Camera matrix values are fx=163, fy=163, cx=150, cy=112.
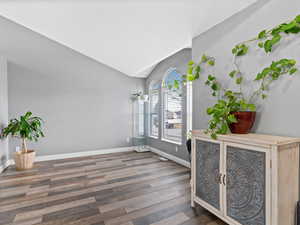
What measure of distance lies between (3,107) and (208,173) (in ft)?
12.8

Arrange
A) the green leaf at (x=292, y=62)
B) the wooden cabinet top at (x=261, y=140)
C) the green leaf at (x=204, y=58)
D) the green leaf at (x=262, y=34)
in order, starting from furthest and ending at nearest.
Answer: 1. the green leaf at (x=204, y=58)
2. the green leaf at (x=262, y=34)
3. the green leaf at (x=292, y=62)
4. the wooden cabinet top at (x=261, y=140)

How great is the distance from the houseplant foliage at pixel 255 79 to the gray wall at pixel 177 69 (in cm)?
153

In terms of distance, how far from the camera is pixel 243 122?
1.51 meters

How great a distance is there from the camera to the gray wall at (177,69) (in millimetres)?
3387

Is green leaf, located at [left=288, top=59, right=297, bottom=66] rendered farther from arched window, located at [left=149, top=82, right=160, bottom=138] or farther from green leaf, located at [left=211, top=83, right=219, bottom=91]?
arched window, located at [left=149, top=82, right=160, bottom=138]

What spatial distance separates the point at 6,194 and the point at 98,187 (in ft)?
4.03

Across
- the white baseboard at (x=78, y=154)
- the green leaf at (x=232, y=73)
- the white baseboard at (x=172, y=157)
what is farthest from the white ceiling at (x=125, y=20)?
the white baseboard at (x=78, y=154)

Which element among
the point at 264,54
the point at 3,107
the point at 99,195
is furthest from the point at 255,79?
the point at 3,107

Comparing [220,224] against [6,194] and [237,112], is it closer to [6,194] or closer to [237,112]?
[237,112]

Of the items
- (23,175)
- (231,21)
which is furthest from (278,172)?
(23,175)

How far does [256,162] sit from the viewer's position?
126 cm

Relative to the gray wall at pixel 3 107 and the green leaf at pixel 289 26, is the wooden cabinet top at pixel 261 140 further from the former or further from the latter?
the gray wall at pixel 3 107

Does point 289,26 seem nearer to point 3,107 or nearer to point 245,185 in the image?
point 245,185

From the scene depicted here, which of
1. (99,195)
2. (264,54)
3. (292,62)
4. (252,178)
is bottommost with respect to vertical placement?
(99,195)
